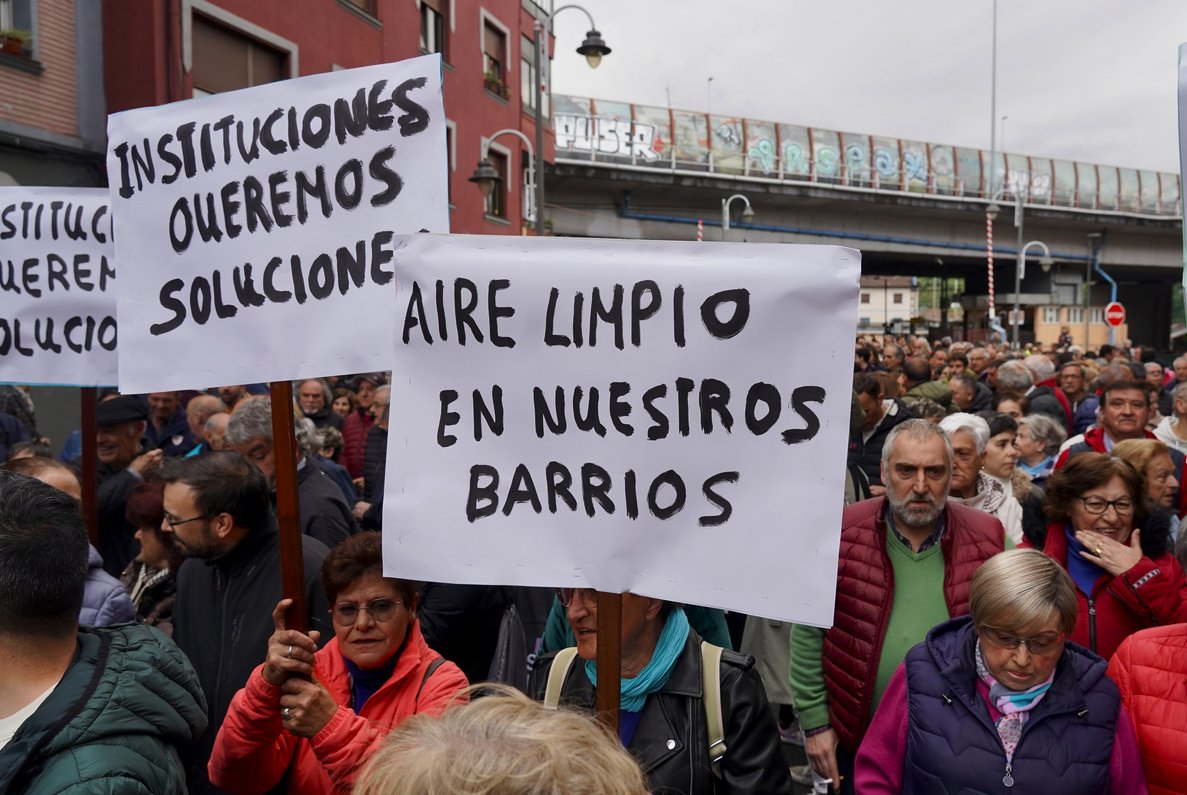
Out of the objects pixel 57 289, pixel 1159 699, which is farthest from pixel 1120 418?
pixel 57 289

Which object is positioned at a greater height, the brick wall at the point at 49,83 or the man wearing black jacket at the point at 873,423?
the brick wall at the point at 49,83

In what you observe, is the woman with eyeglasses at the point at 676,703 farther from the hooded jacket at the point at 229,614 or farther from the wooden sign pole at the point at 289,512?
the hooded jacket at the point at 229,614

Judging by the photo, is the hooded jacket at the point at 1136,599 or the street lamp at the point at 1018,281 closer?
the hooded jacket at the point at 1136,599

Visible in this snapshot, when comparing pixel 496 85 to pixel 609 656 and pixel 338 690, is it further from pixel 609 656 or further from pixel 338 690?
pixel 609 656

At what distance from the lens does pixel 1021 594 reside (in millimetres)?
2432

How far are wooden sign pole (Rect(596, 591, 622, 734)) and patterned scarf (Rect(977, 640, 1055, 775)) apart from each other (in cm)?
110

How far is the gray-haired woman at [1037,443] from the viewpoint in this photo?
18.0 ft

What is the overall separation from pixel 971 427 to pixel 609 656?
3020 mm

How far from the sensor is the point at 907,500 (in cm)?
320

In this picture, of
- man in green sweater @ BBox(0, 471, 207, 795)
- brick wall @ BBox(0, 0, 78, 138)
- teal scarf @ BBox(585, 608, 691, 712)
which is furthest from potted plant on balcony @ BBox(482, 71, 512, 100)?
man in green sweater @ BBox(0, 471, 207, 795)

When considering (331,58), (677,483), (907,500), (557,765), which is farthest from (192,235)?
(331,58)

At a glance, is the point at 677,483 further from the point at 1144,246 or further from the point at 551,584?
the point at 1144,246

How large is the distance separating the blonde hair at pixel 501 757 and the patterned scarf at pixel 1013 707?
153 centimetres

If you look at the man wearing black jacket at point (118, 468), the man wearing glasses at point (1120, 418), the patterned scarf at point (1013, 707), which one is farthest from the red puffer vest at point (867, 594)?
the man wearing black jacket at point (118, 468)
